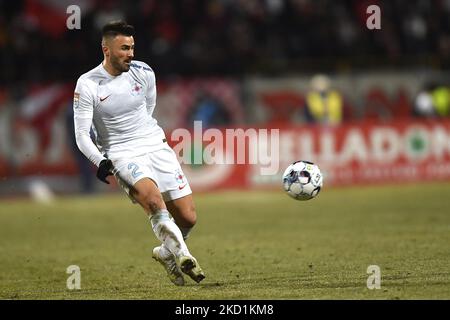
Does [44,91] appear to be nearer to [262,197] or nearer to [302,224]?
[262,197]

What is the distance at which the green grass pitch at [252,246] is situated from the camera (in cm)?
856

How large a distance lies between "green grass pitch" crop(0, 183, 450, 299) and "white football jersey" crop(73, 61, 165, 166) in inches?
51.1

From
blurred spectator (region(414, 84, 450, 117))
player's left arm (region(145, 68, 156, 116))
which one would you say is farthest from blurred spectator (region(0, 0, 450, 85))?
player's left arm (region(145, 68, 156, 116))

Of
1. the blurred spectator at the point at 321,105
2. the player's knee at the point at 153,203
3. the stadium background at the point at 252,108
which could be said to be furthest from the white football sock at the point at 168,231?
the blurred spectator at the point at 321,105

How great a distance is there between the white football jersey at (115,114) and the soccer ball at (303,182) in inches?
59.3

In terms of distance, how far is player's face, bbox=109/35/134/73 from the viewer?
885cm

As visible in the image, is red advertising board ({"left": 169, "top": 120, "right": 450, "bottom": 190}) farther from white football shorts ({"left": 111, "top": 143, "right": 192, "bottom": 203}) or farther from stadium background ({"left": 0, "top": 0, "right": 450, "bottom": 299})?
white football shorts ({"left": 111, "top": 143, "right": 192, "bottom": 203})

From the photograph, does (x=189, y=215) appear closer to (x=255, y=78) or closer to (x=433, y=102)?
(x=255, y=78)

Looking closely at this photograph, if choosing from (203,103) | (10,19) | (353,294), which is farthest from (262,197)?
(353,294)

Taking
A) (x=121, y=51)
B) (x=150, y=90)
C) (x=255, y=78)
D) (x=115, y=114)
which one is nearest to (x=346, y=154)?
(x=255, y=78)

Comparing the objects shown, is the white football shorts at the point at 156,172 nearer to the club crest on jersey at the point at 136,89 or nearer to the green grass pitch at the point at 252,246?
the club crest on jersey at the point at 136,89

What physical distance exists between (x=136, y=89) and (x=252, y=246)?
3.73m

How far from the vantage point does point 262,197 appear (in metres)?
19.3

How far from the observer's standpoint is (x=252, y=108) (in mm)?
21938
